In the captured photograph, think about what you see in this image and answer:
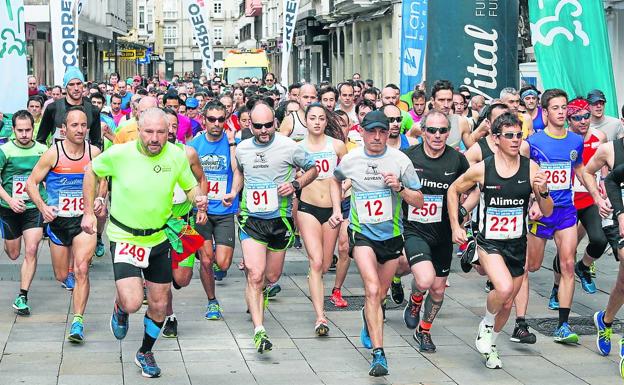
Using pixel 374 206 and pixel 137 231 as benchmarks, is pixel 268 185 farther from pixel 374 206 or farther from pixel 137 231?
pixel 137 231

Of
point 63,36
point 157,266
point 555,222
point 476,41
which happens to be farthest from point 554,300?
point 63,36

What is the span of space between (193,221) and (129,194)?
4.83ft

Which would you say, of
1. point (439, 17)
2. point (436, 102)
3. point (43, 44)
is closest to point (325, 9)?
point (43, 44)

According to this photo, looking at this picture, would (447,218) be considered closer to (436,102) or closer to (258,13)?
(436,102)

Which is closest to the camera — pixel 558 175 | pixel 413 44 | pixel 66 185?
pixel 558 175

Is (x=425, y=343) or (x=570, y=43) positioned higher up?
(x=570, y=43)

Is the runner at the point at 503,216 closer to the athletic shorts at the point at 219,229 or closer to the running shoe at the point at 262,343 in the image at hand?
the running shoe at the point at 262,343

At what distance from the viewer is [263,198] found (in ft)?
30.6

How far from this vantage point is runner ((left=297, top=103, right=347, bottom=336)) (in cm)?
940

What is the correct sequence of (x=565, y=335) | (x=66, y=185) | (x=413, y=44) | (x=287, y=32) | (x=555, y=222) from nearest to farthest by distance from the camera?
(x=565, y=335) < (x=555, y=222) < (x=66, y=185) < (x=413, y=44) < (x=287, y=32)

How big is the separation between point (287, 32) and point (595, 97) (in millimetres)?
17742

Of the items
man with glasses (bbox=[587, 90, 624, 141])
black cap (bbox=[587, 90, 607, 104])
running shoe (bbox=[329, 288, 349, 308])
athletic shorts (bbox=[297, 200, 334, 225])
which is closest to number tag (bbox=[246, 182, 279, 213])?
athletic shorts (bbox=[297, 200, 334, 225])

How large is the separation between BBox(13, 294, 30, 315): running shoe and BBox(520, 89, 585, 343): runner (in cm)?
410

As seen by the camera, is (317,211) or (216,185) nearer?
(317,211)
